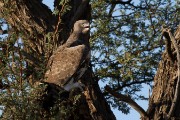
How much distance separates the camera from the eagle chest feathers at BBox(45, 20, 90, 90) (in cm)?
764

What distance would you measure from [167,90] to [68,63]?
4.56 ft

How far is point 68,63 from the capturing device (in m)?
8.05

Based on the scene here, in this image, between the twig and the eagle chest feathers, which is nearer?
the twig

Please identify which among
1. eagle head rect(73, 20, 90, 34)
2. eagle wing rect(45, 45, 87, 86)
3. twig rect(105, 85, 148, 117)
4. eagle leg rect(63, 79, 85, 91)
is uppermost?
eagle head rect(73, 20, 90, 34)

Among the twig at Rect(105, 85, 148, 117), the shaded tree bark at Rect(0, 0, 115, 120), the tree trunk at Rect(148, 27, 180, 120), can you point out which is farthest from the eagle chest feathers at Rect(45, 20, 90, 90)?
the tree trunk at Rect(148, 27, 180, 120)

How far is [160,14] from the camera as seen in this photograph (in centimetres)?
1070

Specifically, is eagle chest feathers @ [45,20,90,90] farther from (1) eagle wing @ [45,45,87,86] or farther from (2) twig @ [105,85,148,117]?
(2) twig @ [105,85,148,117]

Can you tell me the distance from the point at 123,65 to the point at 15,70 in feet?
12.3

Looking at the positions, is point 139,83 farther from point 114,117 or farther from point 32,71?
point 32,71

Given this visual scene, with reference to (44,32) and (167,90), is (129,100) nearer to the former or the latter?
(167,90)

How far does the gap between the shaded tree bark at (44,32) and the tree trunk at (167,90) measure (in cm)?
77

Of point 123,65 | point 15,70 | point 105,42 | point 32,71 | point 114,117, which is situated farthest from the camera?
point 105,42

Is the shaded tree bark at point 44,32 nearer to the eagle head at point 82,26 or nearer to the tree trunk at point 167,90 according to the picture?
the eagle head at point 82,26

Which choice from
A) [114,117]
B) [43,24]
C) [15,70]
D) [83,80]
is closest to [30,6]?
[43,24]
